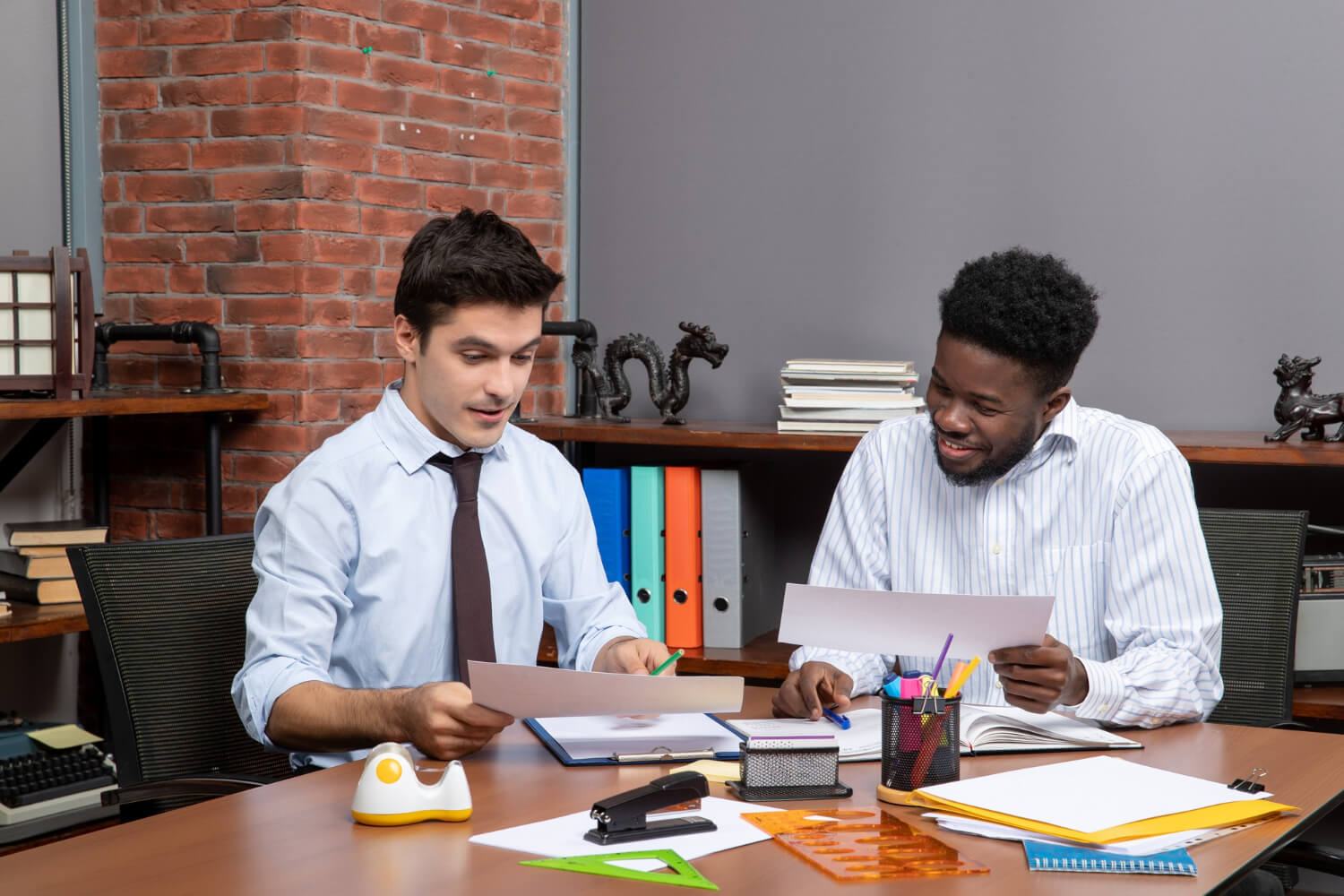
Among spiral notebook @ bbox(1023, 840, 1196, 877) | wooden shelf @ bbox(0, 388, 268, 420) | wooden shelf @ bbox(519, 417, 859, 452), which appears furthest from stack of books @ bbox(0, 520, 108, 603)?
spiral notebook @ bbox(1023, 840, 1196, 877)

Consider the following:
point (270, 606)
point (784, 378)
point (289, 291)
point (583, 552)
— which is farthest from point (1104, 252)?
point (270, 606)

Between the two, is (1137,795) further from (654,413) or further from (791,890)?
(654,413)

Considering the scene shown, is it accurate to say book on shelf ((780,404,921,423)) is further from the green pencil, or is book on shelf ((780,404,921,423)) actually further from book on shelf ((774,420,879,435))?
the green pencil

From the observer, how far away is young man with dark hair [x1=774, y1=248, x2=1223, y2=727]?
2.00 meters

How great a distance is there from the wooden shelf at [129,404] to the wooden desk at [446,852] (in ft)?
4.38

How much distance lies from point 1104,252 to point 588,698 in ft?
6.41

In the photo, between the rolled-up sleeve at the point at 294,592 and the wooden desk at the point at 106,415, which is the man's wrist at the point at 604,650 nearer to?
the rolled-up sleeve at the point at 294,592

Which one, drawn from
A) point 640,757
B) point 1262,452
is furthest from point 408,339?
point 1262,452

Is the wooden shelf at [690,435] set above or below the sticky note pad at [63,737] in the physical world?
above

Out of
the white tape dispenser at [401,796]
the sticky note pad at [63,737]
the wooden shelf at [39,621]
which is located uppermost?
the white tape dispenser at [401,796]

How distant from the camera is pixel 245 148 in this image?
2.91 metres

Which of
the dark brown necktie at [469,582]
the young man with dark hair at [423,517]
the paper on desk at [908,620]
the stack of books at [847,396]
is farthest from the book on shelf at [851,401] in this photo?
the paper on desk at [908,620]

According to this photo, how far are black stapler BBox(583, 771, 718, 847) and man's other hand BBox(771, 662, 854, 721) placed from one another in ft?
1.39

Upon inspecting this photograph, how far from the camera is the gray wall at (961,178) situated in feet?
9.27
